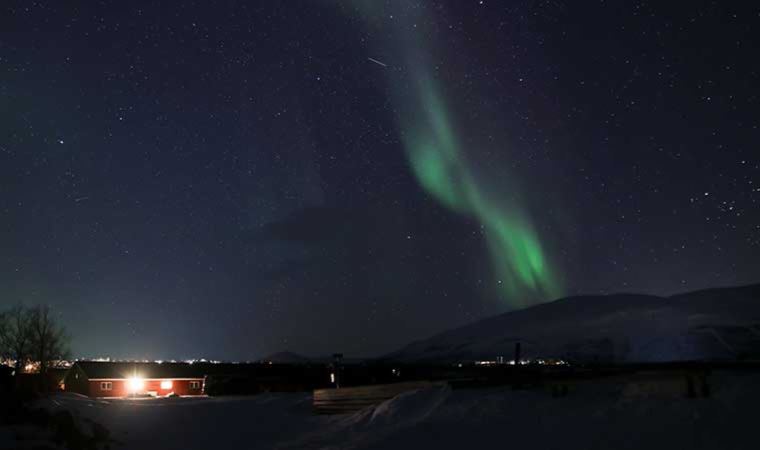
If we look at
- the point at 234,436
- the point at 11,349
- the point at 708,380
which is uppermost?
the point at 11,349

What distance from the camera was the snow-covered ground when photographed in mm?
11648

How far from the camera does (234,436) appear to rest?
21.4m

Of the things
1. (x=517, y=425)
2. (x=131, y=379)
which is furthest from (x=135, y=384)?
(x=517, y=425)

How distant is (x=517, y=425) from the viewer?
14328 millimetres

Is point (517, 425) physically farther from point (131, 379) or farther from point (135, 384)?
point (131, 379)

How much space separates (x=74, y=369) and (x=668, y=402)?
66139mm

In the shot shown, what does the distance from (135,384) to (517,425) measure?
5817cm

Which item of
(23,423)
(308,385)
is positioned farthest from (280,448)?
(308,385)

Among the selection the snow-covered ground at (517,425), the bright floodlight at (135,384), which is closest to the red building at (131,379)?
the bright floodlight at (135,384)

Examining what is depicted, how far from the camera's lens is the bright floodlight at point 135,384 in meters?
63.4

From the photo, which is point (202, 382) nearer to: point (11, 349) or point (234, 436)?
point (11, 349)

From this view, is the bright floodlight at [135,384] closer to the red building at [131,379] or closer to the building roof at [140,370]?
the red building at [131,379]

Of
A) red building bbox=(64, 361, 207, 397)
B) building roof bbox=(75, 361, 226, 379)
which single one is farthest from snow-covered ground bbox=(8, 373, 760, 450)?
building roof bbox=(75, 361, 226, 379)

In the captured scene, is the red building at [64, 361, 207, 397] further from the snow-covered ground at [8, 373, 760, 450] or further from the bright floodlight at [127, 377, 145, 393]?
the snow-covered ground at [8, 373, 760, 450]
